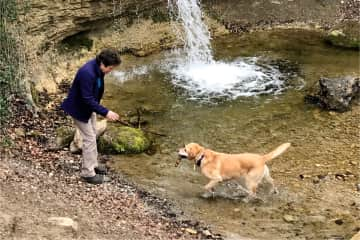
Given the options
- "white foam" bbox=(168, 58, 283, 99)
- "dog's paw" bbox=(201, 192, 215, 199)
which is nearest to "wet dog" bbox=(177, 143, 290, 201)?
"dog's paw" bbox=(201, 192, 215, 199)

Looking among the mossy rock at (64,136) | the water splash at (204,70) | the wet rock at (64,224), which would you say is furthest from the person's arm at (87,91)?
the water splash at (204,70)

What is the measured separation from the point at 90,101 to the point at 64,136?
2.41 m

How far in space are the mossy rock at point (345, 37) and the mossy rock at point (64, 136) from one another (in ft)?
30.5

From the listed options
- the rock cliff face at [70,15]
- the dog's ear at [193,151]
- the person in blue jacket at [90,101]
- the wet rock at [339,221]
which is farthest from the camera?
the rock cliff face at [70,15]

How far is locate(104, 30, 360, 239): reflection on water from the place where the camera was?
9.01m

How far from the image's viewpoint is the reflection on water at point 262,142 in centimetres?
901

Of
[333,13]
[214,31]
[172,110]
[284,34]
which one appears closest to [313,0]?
[333,13]

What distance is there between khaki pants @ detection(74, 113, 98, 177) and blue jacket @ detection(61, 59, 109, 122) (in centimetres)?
16

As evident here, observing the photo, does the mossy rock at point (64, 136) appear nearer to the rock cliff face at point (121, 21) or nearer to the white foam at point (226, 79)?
the rock cliff face at point (121, 21)

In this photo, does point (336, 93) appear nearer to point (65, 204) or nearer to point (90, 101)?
point (90, 101)

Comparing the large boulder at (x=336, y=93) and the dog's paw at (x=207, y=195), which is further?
the large boulder at (x=336, y=93)

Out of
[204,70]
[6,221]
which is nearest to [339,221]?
[6,221]

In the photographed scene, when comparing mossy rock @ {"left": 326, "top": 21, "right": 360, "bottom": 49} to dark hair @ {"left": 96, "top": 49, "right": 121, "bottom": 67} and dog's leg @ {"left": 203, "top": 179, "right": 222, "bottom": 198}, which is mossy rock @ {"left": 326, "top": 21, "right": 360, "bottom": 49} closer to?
dog's leg @ {"left": 203, "top": 179, "right": 222, "bottom": 198}

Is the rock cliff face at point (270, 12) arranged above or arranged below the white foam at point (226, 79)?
above
